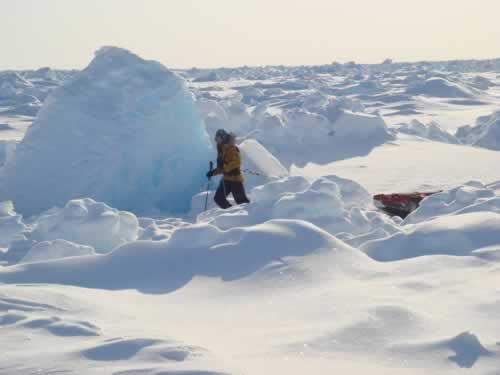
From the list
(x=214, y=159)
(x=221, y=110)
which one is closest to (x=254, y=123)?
(x=221, y=110)

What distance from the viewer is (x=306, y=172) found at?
11539 millimetres

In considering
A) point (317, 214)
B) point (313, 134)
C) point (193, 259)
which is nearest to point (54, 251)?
point (193, 259)

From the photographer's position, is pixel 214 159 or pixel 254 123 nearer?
pixel 214 159

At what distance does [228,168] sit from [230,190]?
32cm

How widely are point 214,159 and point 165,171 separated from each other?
0.86m

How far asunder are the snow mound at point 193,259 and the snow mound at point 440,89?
84.4ft

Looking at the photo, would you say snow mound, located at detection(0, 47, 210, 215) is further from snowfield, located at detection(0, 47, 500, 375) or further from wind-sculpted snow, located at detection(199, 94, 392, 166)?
wind-sculpted snow, located at detection(199, 94, 392, 166)

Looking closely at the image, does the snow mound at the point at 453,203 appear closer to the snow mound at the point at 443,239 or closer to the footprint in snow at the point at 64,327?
the snow mound at the point at 443,239

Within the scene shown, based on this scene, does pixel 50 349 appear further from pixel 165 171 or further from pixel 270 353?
pixel 165 171

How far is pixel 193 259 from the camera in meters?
3.94

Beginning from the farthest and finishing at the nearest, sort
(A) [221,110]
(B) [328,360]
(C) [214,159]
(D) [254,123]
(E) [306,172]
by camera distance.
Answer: (D) [254,123] → (A) [221,110] → (E) [306,172] → (C) [214,159] → (B) [328,360]

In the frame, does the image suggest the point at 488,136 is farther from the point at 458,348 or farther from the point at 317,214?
the point at 458,348

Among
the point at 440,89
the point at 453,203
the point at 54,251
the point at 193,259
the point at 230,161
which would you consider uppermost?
the point at 440,89

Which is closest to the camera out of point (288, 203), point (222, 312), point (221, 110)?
point (222, 312)
